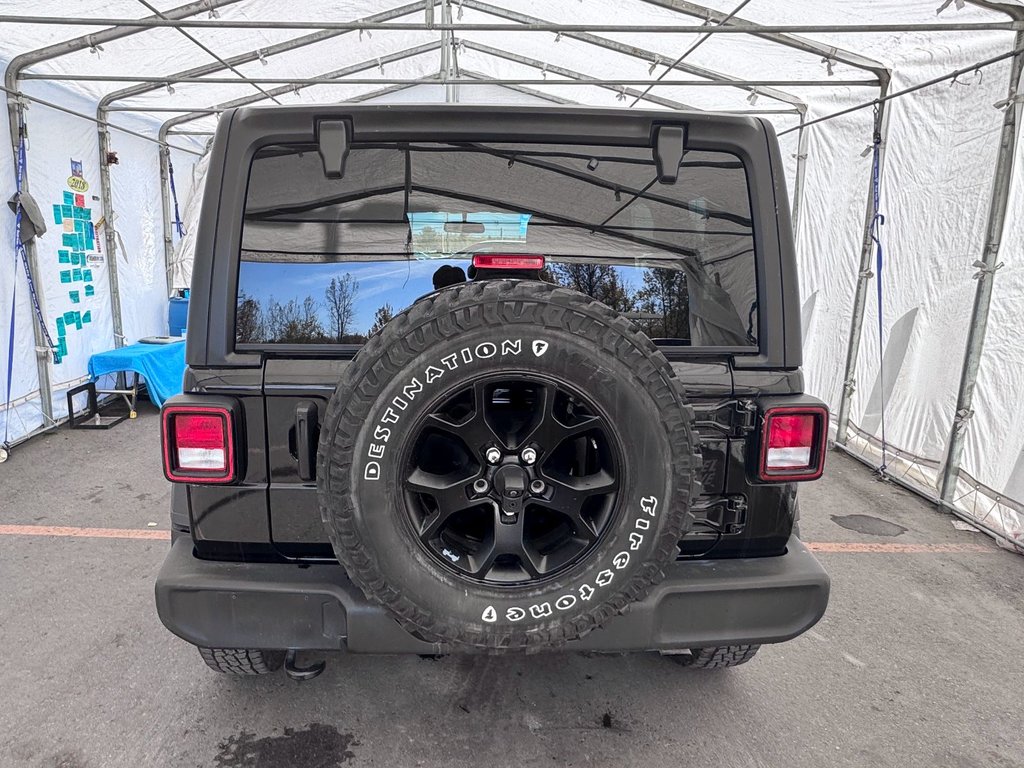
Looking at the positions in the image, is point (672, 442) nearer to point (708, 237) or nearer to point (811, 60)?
point (708, 237)

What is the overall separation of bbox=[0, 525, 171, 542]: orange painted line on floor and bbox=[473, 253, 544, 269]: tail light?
3.32m

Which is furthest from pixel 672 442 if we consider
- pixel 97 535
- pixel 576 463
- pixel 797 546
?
pixel 97 535

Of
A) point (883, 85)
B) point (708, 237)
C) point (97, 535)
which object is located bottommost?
point (97, 535)

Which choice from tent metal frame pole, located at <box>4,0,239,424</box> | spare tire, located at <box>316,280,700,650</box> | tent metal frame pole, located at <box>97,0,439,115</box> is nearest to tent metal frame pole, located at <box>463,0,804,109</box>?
tent metal frame pole, located at <box>97,0,439,115</box>

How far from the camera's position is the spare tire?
163 cm

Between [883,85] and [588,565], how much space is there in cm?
566

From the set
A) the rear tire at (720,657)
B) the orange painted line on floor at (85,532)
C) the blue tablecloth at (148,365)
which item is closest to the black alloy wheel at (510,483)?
the rear tire at (720,657)

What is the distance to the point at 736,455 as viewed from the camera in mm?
1995

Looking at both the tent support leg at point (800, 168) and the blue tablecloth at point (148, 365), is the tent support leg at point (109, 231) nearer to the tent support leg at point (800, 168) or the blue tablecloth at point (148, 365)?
the blue tablecloth at point (148, 365)

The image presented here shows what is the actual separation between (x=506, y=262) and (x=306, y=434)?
0.75 metres

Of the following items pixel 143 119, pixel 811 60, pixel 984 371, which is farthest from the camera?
pixel 143 119

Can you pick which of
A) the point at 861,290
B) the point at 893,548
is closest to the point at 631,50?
the point at 861,290

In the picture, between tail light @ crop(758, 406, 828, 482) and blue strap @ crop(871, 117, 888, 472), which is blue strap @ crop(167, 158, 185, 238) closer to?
blue strap @ crop(871, 117, 888, 472)

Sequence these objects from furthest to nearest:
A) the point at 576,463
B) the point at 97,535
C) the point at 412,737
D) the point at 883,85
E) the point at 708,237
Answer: the point at 883,85
the point at 97,535
the point at 412,737
the point at 708,237
the point at 576,463
